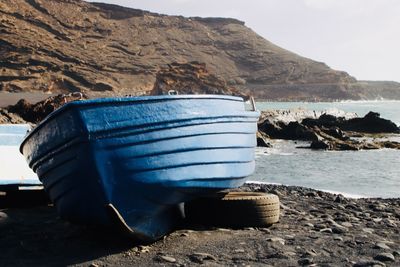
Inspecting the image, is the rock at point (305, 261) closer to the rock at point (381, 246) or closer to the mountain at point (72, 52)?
the rock at point (381, 246)

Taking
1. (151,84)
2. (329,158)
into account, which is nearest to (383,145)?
(329,158)

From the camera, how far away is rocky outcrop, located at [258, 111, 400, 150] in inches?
1325

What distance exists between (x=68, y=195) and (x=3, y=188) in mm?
3514

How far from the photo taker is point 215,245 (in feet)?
21.9

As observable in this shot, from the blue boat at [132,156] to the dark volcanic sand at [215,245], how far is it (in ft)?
1.23

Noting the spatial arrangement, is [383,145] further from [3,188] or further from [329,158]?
[3,188]

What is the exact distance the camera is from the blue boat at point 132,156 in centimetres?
584

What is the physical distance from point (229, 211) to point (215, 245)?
0.98m

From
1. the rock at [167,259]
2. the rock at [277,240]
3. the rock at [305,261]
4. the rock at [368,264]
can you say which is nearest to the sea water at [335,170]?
the rock at [277,240]

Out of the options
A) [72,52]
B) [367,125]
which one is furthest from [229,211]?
[72,52]

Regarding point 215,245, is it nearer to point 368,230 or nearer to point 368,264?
point 368,264

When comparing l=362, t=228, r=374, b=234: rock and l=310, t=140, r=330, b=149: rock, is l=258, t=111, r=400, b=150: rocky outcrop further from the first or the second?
l=362, t=228, r=374, b=234: rock

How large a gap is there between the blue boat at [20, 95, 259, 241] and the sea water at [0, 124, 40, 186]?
2544 mm

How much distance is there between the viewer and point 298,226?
26.4 feet
